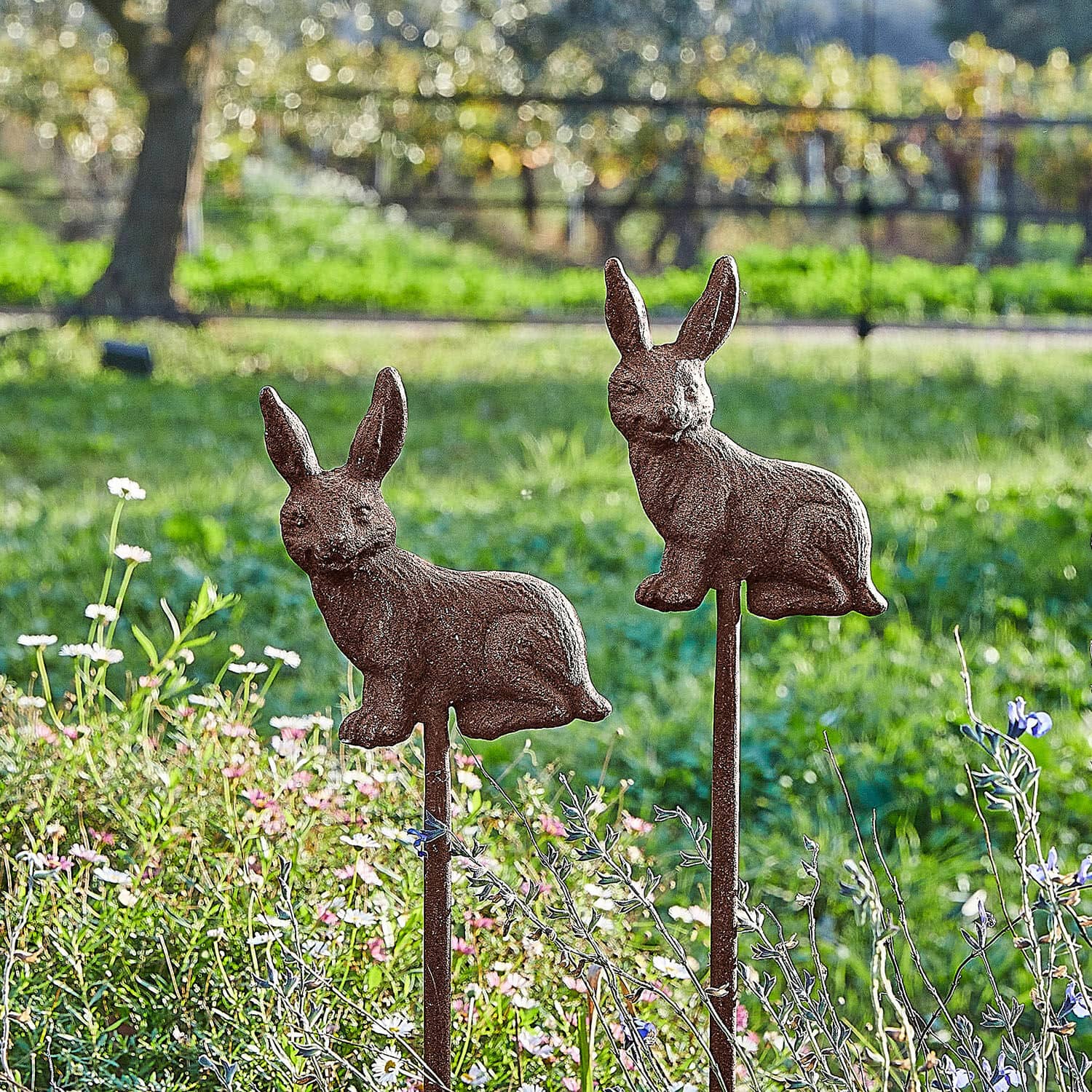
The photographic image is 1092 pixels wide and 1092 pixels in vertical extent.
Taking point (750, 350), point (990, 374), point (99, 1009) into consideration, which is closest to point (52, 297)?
point (750, 350)

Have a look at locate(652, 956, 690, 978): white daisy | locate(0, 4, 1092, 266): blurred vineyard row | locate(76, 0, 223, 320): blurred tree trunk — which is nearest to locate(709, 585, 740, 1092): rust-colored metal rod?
locate(652, 956, 690, 978): white daisy

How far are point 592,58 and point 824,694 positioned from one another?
14.1m

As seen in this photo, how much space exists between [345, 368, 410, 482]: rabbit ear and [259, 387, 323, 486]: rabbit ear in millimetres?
44

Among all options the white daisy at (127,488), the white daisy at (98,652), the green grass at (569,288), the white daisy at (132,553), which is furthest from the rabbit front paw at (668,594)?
the green grass at (569,288)

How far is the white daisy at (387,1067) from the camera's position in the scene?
1516 millimetres

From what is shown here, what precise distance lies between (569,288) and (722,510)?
9314mm

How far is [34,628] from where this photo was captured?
3982 millimetres

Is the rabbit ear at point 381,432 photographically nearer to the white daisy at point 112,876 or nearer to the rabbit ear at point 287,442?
the rabbit ear at point 287,442

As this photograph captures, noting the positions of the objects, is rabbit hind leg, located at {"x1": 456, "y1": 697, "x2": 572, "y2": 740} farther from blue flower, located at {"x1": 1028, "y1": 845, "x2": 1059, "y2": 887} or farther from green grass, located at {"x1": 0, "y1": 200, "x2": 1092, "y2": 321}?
green grass, located at {"x1": 0, "y1": 200, "x2": 1092, "y2": 321}

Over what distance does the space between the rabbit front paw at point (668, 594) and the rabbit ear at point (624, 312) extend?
24 centimetres

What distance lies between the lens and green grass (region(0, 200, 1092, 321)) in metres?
10.2

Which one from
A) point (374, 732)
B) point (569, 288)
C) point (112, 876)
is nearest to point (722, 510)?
point (374, 732)

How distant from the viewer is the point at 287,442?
1371 mm

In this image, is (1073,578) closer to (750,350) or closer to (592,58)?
(750,350)
